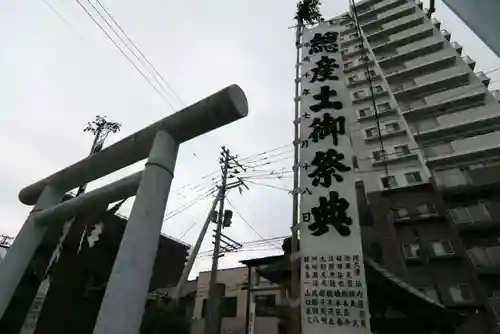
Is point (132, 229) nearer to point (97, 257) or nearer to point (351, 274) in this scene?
point (351, 274)

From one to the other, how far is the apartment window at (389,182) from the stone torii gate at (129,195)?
20126 millimetres

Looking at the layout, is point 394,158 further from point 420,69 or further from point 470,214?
point 420,69

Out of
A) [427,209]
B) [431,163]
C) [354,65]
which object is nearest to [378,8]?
[354,65]

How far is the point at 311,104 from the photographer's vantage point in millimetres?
6273

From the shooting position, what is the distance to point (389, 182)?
70.2 feet

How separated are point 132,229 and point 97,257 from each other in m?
17.1

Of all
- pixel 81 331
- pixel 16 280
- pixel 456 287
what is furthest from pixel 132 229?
pixel 456 287

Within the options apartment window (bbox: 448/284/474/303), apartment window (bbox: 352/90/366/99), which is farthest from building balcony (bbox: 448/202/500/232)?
apartment window (bbox: 352/90/366/99)

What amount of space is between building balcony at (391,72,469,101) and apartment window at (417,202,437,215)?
1069 cm

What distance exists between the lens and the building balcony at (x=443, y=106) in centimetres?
2348

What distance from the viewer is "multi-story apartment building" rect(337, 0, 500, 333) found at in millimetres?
16969

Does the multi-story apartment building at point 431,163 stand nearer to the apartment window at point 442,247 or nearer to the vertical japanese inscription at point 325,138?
the apartment window at point 442,247

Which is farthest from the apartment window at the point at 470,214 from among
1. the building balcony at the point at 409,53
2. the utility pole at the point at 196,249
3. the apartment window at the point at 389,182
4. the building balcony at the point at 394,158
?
the building balcony at the point at 409,53

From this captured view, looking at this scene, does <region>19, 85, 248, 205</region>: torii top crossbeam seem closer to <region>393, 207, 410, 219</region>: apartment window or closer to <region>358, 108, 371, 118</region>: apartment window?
<region>393, 207, 410, 219</region>: apartment window
